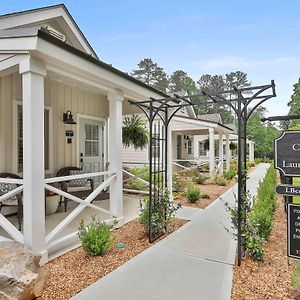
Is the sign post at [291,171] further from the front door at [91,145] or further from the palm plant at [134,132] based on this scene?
the palm plant at [134,132]

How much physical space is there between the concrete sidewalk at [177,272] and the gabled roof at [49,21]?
5352 millimetres

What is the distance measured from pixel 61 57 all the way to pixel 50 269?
2887 mm

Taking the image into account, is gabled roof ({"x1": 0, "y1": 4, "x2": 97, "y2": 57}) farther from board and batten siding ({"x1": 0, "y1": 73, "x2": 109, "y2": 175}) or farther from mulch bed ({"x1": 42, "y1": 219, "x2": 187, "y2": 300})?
mulch bed ({"x1": 42, "y1": 219, "x2": 187, "y2": 300})

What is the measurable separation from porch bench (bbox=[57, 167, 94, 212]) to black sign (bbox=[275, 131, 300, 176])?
185 inches

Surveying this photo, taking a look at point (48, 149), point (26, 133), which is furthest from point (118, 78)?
point (48, 149)

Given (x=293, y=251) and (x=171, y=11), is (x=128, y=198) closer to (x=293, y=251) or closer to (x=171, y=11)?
(x=293, y=251)

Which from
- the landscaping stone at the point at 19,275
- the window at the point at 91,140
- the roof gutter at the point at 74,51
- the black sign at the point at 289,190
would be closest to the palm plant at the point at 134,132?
the window at the point at 91,140

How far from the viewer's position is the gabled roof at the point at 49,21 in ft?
18.9

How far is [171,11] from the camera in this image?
33.8ft

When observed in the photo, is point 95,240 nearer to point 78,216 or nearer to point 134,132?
point 78,216

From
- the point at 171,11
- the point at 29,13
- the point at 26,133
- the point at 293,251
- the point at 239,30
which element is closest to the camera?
the point at 293,251

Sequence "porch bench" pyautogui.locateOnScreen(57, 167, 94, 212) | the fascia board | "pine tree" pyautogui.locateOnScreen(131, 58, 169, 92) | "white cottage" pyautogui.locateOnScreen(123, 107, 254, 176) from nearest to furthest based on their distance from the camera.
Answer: the fascia board < "porch bench" pyautogui.locateOnScreen(57, 167, 94, 212) < "white cottage" pyautogui.locateOnScreen(123, 107, 254, 176) < "pine tree" pyautogui.locateOnScreen(131, 58, 169, 92)

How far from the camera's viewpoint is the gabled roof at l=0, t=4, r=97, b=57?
5.75 m

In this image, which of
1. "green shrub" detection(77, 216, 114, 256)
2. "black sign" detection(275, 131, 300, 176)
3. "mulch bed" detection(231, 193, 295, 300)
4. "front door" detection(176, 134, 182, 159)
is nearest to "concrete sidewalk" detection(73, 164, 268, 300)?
"mulch bed" detection(231, 193, 295, 300)
